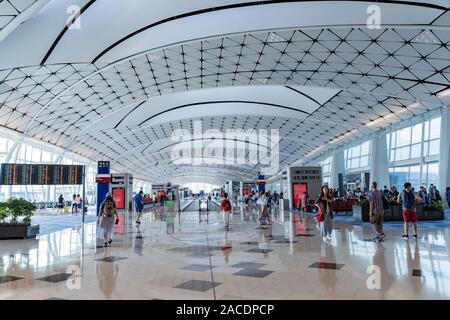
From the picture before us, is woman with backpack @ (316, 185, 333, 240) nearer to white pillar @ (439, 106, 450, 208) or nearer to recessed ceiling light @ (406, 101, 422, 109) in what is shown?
white pillar @ (439, 106, 450, 208)

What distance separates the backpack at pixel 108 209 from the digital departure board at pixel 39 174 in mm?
14871

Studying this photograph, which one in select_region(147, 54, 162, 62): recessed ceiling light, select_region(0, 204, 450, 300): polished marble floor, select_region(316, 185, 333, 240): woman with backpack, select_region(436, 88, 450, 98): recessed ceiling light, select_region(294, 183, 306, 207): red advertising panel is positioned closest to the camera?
select_region(0, 204, 450, 300): polished marble floor

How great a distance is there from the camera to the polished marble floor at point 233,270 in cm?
605

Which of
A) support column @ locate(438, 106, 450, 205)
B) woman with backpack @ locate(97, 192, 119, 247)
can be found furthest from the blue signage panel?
support column @ locate(438, 106, 450, 205)

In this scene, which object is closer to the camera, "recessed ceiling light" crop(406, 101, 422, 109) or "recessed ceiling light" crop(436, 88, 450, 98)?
"recessed ceiling light" crop(436, 88, 450, 98)

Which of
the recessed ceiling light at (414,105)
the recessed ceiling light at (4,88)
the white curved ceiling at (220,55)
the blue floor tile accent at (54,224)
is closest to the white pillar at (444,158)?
the white curved ceiling at (220,55)

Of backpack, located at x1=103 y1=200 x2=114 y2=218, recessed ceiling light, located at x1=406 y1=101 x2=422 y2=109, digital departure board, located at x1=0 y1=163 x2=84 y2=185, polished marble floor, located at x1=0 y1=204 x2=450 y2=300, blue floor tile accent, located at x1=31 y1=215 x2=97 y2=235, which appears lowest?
blue floor tile accent, located at x1=31 y1=215 x2=97 y2=235

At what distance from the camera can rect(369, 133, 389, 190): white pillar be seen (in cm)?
4260

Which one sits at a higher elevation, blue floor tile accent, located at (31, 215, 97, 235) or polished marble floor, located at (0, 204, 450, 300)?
→ polished marble floor, located at (0, 204, 450, 300)

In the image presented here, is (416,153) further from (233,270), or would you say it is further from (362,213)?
(233,270)

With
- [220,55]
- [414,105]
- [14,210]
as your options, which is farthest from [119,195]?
[414,105]

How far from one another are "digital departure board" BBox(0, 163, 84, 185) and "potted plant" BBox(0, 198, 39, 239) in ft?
29.9

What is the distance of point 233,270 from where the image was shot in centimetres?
798
